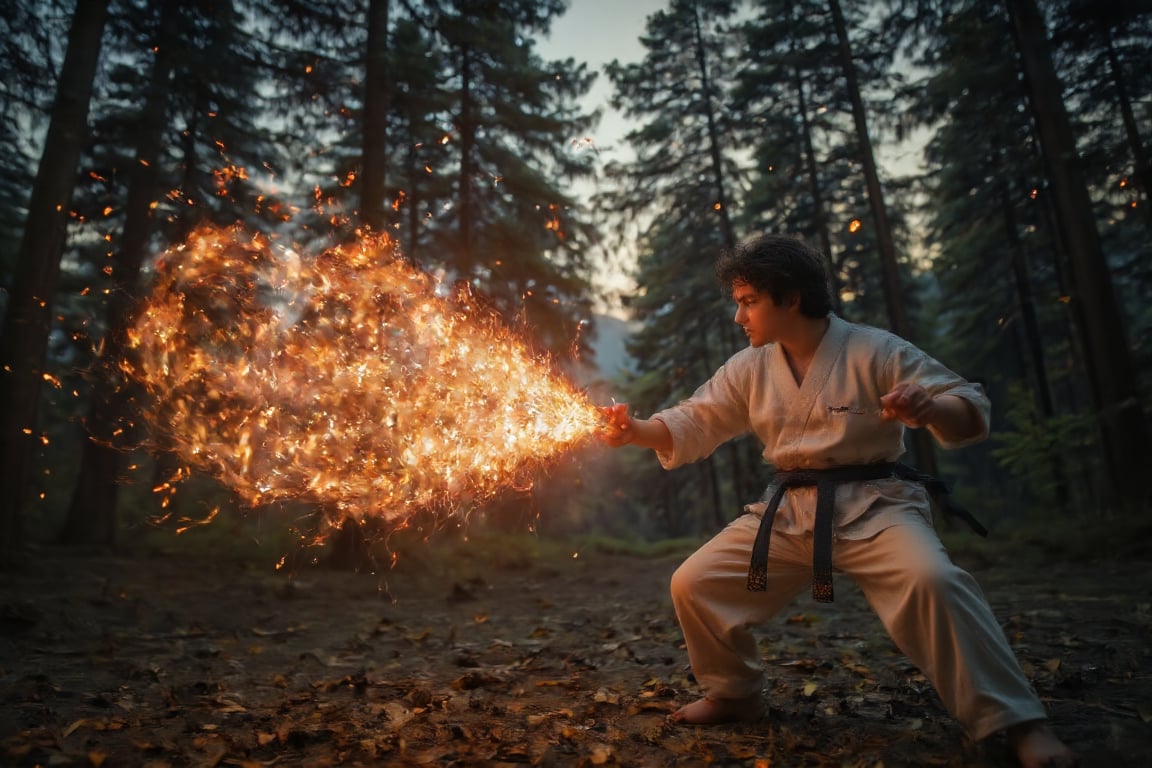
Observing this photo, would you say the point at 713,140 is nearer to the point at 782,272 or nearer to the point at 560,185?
the point at 560,185

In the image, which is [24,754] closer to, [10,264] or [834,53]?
[10,264]

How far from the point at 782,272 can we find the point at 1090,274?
9.53 metres

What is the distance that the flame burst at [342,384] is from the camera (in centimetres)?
482

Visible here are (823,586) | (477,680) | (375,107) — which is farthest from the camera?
(375,107)

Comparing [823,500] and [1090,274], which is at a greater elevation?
[1090,274]

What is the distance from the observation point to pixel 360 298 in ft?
22.4

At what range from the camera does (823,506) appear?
10.8 ft

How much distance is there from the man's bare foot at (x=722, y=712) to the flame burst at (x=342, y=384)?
1.60 meters

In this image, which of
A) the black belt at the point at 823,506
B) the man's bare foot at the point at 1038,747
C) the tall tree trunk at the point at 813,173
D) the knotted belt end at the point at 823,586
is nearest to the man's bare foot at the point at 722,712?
the black belt at the point at 823,506

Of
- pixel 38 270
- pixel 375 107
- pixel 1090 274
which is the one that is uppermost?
pixel 375 107

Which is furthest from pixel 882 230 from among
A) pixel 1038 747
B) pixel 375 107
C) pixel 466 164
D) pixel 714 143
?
pixel 1038 747

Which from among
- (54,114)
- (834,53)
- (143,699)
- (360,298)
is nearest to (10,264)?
(54,114)

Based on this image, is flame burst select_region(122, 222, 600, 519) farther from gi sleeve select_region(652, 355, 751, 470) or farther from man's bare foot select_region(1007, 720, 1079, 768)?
man's bare foot select_region(1007, 720, 1079, 768)

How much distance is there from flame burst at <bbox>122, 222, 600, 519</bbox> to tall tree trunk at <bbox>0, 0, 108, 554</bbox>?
62.8 inches
